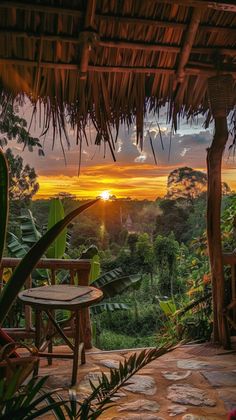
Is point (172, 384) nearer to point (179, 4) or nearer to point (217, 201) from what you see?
point (217, 201)

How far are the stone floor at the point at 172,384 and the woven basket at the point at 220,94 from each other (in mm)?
1744

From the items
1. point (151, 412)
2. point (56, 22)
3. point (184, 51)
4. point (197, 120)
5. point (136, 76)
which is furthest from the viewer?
point (197, 120)

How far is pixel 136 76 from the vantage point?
117 inches

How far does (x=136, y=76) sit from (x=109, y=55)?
0.27 m

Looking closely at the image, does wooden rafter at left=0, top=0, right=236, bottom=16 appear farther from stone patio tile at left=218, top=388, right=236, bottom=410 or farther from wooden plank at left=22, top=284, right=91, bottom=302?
stone patio tile at left=218, top=388, right=236, bottom=410

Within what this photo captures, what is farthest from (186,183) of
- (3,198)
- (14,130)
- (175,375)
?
(3,198)

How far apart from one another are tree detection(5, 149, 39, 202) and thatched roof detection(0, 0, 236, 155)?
335cm

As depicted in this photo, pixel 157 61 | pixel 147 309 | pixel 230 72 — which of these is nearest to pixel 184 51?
pixel 157 61

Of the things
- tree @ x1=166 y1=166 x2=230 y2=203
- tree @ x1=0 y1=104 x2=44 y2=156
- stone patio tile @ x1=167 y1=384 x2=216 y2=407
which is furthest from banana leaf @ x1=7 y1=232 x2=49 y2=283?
tree @ x1=166 y1=166 x2=230 y2=203

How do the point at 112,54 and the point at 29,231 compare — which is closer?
the point at 112,54

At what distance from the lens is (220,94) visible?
3.04 m

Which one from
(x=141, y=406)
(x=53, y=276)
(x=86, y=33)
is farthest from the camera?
(x=53, y=276)

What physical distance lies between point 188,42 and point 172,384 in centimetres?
208

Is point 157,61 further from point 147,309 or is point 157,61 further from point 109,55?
point 147,309
